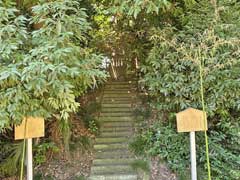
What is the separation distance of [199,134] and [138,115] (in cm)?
149

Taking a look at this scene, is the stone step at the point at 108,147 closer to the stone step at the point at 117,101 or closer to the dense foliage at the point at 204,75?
the dense foliage at the point at 204,75

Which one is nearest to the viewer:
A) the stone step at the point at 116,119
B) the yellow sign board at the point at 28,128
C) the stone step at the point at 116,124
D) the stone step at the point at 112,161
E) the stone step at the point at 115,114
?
the yellow sign board at the point at 28,128

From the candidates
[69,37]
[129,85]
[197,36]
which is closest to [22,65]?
[69,37]

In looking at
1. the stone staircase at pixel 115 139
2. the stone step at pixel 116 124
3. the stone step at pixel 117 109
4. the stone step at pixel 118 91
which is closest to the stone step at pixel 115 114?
the stone staircase at pixel 115 139

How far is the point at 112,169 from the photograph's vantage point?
4996 mm

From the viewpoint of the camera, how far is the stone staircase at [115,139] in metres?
4.93

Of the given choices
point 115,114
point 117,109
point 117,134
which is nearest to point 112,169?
point 117,134

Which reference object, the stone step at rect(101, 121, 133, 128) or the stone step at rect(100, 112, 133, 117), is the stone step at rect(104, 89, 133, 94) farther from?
the stone step at rect(101, 121, 133, 128)

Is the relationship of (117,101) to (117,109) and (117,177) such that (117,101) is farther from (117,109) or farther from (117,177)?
(117,177)

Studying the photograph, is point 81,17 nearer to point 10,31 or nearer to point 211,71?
point 10,31

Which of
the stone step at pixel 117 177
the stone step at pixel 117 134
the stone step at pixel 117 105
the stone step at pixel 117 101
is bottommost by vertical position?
the stone step at pixel 117 177

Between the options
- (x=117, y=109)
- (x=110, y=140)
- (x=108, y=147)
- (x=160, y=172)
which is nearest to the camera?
(x=160, y=172)

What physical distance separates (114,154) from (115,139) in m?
0.38

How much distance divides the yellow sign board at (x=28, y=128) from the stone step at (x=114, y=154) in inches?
74.7
